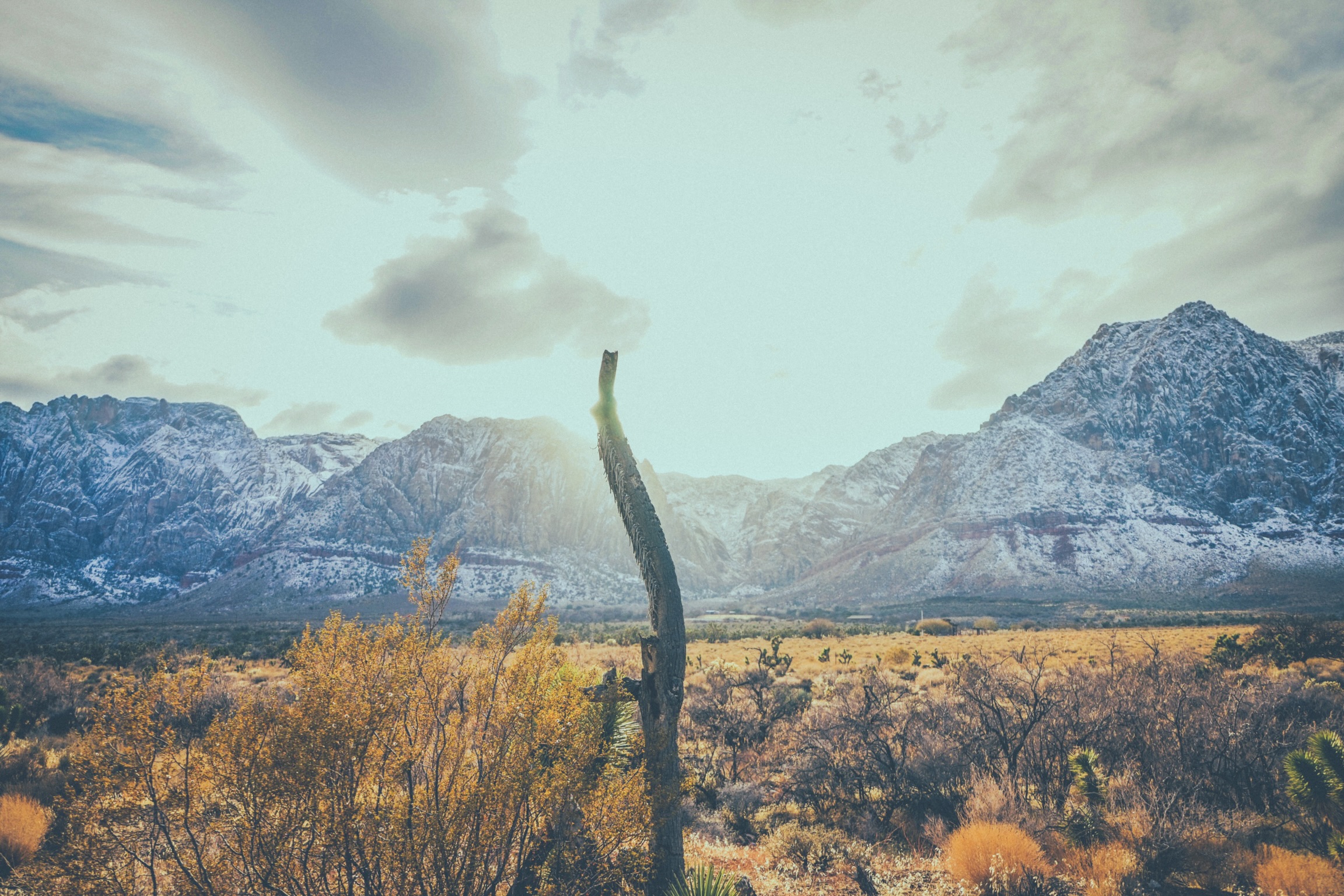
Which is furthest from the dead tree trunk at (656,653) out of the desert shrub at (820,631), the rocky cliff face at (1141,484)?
the rocky cliff face at (1141,484)

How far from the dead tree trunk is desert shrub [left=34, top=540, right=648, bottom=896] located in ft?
1.26

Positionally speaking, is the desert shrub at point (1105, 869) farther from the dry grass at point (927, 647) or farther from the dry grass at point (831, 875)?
the dry grass at point (927, 647)

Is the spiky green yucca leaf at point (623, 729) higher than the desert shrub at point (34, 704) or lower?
higher

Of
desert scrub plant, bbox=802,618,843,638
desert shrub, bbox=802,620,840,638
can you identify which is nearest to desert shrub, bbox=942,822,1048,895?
desert scrub plant, bbox=802,618,843,638

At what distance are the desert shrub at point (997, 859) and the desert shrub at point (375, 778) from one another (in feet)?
12.7

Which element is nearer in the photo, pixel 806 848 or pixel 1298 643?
pixel 806 848

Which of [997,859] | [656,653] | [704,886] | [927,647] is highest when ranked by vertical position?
[656,653]

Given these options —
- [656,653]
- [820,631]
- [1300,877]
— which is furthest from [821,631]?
[656,653]

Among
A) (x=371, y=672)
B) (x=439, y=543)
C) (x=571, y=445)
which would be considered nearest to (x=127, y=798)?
(x=371, y=672)

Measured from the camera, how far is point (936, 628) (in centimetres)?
4144

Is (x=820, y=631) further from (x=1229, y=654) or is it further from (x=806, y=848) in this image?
(x=806, y=848)

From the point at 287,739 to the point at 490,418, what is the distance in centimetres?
18784

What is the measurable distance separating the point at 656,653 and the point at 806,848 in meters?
4.00

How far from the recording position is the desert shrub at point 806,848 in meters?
7.22
